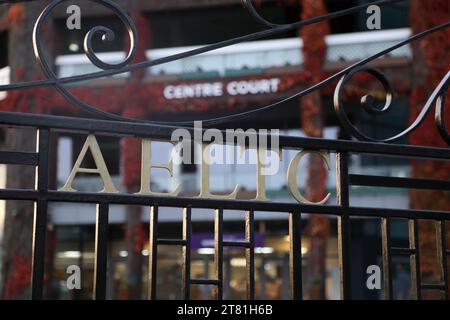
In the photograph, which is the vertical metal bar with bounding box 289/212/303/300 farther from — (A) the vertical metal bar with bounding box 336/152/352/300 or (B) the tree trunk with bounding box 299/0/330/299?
(B) the tree trunk with bounding box 299/0/330/299

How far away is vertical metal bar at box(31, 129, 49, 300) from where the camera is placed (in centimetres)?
314

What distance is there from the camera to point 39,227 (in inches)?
124

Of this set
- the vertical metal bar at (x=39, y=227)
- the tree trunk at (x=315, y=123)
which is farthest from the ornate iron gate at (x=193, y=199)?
the tree trunk at (x=315, y=123)

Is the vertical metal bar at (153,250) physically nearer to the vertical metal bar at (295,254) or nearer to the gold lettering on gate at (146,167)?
the gold lettering on gate at (146,167)

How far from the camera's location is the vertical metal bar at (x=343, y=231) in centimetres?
369

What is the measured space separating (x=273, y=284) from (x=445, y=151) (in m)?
17.4

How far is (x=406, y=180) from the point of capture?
12.6 ft

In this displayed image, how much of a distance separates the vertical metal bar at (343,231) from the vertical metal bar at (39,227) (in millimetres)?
1550

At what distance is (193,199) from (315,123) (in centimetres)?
1611

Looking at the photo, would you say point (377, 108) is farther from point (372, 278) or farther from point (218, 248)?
point (218, 248)

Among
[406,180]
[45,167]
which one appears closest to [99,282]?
[45,167]

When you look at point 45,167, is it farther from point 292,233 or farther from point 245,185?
point 245,185

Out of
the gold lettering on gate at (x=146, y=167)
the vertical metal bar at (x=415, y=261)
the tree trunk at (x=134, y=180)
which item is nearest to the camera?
the gold lettering on gate at (x=146, y=167)

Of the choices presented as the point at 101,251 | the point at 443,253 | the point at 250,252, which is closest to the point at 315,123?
the point at 443,253
